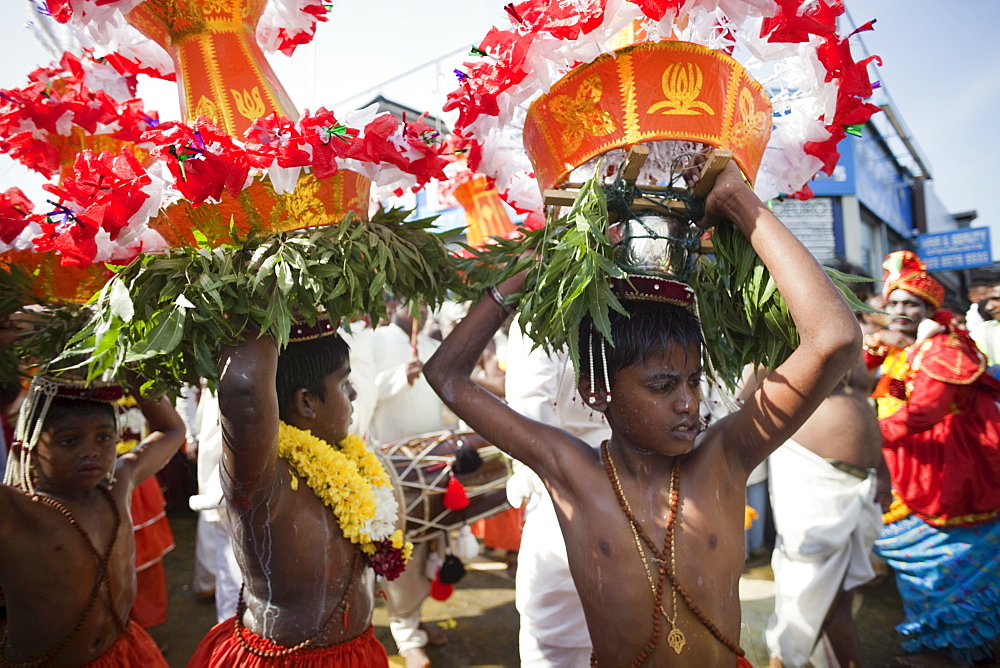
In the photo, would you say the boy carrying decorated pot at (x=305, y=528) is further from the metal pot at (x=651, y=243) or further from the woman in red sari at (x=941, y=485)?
the woman in red sari at (x=941, y=485)

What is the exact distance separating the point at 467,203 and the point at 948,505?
4.33 metres

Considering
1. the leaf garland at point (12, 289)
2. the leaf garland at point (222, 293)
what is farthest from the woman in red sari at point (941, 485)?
the leaf garland at point (12, 289)

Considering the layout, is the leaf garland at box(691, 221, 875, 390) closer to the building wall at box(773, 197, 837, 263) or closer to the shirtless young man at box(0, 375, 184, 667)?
the shirtless young man at box(0, 375, 184, 667)

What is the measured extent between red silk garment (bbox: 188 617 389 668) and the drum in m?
1.58

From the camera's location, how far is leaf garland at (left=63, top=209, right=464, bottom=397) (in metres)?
1.72

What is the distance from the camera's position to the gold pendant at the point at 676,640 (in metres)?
1.85

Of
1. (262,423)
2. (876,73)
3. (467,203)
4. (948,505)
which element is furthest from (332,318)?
(948,505)

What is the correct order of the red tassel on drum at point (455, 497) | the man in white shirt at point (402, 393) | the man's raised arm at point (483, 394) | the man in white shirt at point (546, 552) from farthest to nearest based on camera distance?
the man in white shirt at point (402, 393), the red tassel on drum at point (455, 497), the man in white shirt at point (546, 552), the man's raised arm at point (483, 394)

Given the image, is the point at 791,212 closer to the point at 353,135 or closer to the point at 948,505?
the point at 948,505

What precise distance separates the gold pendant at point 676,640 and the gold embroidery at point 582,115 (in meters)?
1.46

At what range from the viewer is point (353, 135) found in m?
1.93

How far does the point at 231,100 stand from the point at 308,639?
6.18 feet

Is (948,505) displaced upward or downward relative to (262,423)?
downward

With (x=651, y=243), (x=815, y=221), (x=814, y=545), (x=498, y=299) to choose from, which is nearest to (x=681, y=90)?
(x=651, y=243)
